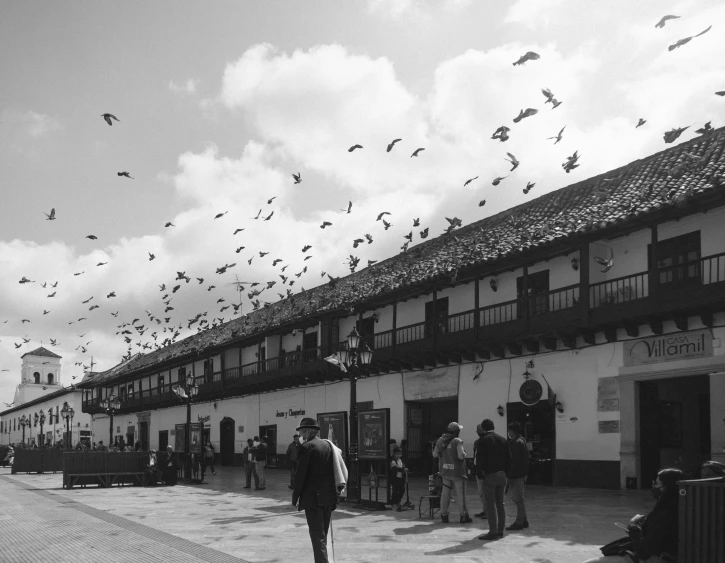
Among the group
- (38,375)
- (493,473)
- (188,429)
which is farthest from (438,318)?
(38,375)

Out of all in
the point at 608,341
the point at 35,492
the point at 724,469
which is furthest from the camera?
the point at 35,492

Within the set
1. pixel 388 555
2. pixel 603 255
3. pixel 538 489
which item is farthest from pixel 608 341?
pixel 388 555

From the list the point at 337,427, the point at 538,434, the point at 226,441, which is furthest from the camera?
the point at 226,441

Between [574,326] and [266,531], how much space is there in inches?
382

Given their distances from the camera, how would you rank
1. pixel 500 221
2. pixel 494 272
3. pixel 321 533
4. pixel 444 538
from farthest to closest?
pixel 500 221 < pixel 494 272 < pixel 444 538 < pixel 321 533

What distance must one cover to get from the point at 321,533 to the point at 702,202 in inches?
447

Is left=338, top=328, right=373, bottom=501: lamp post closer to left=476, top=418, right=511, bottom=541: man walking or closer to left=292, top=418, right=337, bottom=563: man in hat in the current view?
left=476, top=418, right=511, bottom=541: man walking

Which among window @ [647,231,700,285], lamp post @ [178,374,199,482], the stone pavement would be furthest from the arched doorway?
window @ [647,231,700,285]

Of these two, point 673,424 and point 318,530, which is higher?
point 318,530

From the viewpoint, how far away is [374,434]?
53.1ft

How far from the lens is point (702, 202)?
15070mm

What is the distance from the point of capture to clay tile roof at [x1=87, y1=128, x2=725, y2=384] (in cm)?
1642

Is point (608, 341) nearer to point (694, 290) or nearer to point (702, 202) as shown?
point (694, 290)

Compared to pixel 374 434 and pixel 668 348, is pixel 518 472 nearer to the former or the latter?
pixel 374 434
